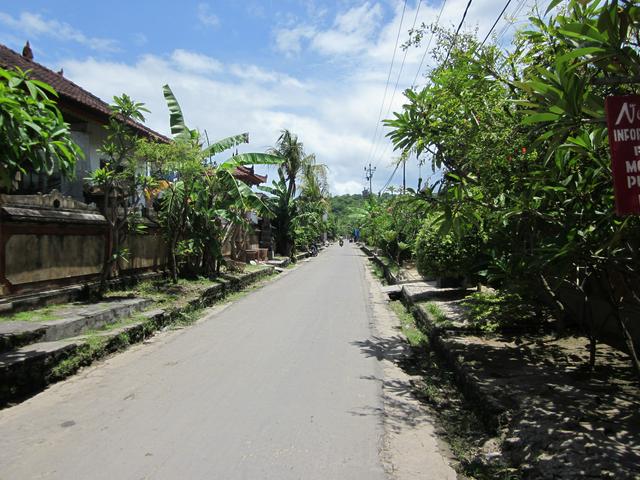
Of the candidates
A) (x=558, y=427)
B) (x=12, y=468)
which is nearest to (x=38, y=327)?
(x=12, y=468)

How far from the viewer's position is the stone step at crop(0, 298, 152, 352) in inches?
255

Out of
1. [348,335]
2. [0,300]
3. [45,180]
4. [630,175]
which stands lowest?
[348,335]

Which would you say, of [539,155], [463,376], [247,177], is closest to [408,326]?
[463,376]

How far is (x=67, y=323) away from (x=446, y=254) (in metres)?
8.15

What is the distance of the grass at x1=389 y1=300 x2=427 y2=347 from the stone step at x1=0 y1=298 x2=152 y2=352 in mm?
5430

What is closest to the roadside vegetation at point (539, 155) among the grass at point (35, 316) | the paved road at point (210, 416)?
the paved road at point (210, 416)

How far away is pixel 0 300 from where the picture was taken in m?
7.80

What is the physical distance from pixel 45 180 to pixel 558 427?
35.3ft

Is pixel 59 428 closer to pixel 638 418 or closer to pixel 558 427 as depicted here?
pixel 558 427

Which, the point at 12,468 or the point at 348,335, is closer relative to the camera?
the point at 12,468

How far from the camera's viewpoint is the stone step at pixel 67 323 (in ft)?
21.3

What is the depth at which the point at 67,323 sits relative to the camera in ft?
24.6

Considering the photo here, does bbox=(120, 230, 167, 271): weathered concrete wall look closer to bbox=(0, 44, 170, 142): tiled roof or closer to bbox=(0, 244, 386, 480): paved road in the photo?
bbox=(0, 44, 170, 142): tiled roof

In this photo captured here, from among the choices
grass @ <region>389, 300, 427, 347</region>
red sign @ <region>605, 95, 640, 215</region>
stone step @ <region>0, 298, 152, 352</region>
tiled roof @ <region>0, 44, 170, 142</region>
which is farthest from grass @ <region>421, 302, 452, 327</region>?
tiled roof @ <region>0, 44, 170, 142</region>
